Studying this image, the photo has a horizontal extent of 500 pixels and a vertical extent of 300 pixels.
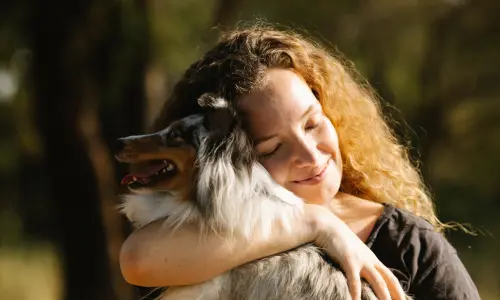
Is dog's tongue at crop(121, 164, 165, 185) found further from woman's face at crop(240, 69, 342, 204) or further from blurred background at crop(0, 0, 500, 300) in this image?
blurred background at crop(0, 0, 500, 300)

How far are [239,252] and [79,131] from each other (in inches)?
181

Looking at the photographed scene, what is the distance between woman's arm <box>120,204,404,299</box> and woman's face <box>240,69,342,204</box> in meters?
0.11

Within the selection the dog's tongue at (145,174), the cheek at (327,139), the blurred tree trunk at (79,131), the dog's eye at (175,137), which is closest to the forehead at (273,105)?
the cheek at (327,139)

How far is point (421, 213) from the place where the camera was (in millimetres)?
3576

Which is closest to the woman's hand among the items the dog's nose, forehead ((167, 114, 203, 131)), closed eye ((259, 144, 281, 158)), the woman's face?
the woman's face

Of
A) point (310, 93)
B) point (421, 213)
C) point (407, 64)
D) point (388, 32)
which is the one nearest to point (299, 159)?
point (310, 93)

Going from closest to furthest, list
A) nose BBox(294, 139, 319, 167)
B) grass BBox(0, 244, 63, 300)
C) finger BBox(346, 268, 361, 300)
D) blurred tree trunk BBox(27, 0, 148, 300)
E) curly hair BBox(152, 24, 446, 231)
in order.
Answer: finger BBox(346, 268, 361, 300), nose BBox(294, 139, 319, 167), curly hair BBox(152, 24, 446, 231), blurred tree trunk BBox(27, 0, 148, 300), grass BBox(0, 244, 63, 300)

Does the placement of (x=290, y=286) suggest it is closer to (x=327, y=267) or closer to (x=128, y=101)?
(x=327, y=267)

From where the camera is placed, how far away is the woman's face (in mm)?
2924

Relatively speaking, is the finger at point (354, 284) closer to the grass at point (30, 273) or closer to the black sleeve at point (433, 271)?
the black sleeve at point (433, 271)

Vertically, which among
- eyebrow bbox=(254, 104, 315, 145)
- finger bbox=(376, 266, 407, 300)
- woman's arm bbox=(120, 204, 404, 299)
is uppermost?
eyebrow bbox=(254, 104, 315, 145)

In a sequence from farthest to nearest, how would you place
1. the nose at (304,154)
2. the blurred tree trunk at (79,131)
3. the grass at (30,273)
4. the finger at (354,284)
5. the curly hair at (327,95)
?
the grass at (30,273) < the blurred tree trunk at (79,131) < the curly hair at (327,95) < the nose at (304,154) < the finger at (354,284)

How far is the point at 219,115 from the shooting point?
298cm

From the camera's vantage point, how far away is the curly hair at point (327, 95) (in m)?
3.08
